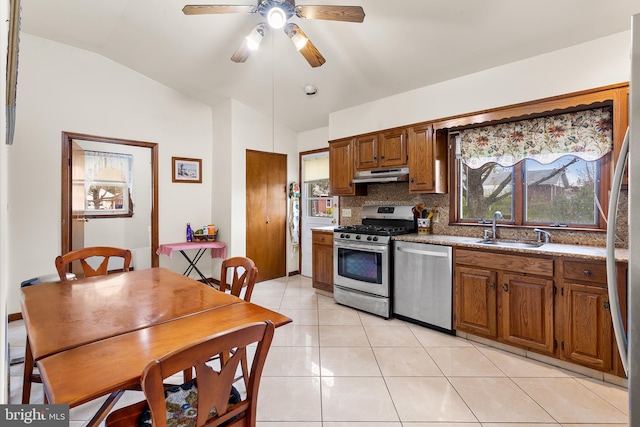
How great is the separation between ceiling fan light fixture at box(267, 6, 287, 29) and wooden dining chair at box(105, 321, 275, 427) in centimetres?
207

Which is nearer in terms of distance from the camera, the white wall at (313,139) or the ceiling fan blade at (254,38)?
the ceiling fan blade at (254,38)

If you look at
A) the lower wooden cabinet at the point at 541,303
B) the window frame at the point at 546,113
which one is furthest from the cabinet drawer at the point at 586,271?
the window frame at the point at 546,113

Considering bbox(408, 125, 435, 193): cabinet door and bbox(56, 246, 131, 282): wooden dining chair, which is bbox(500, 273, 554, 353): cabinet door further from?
bbox(56, 246, 131, 282): wooden dining chair

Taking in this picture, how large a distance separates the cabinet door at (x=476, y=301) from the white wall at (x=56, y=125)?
3743mm

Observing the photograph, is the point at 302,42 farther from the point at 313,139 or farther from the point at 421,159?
the point at 313,139

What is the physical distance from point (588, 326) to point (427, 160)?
1919 millimetres

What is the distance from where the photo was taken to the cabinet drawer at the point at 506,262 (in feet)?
7.84

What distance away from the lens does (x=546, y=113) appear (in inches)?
107

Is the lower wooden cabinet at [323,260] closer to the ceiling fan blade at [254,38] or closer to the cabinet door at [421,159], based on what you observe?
the cabinet door at [421,159]

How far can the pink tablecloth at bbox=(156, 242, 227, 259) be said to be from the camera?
4119 mm

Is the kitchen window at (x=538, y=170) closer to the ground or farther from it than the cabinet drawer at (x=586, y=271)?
farther from it

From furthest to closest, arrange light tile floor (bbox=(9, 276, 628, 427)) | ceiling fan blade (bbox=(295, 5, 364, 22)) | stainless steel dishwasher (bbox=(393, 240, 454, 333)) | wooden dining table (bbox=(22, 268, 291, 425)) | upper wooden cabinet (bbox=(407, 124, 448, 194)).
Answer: upper wooden cabinet (bbox=(407, 124, 448, 194))
stainless steel dishwasher (bbox=(393, 240, 454, 333))
ceiling fan blade (bbox=(295, 5, 364, 22))
light tile floor (bbox=(9, 276, 628, 427))
wooden dining table (bbox=(22, 268, 291, 425))

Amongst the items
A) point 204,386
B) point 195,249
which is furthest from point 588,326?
point 195,249

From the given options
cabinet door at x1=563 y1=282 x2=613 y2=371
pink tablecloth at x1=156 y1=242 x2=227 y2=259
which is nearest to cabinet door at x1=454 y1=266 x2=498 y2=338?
cabinet door at x1=563 y1=282 x2=613 y2=371
